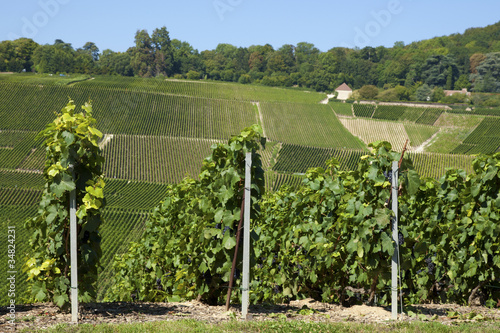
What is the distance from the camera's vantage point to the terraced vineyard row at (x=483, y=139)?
243 feet

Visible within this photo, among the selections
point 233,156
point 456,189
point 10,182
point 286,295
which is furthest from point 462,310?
point 10,182

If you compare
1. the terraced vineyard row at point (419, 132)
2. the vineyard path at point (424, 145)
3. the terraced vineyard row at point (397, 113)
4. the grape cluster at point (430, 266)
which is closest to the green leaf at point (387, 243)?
the grape cluster at point (430, 266)

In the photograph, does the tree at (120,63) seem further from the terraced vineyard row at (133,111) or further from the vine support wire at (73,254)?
the vine support wire at (73,254)

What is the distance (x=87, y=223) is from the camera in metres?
8.77

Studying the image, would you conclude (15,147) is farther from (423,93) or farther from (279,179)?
(423,93)

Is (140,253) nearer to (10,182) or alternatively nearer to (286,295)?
(286,295)

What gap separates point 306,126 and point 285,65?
109m

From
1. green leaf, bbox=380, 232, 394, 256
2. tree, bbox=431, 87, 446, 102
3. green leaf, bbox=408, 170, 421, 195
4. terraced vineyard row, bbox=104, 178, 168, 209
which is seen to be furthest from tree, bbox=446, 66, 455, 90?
green leaf, bbox=380, 232, 394, 256

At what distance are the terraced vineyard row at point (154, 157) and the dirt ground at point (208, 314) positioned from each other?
48896mm

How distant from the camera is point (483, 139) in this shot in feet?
258

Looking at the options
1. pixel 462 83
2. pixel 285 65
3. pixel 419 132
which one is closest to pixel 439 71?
pixel 462 83

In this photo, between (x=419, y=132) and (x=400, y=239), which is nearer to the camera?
(x=400, y=239)

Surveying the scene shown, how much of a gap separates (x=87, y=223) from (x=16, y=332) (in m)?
1.76

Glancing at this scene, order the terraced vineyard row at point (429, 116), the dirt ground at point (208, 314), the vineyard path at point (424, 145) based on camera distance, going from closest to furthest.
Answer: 1. the dirt ground at point (208, 314)
2. the vineyard path at point (424, 145)
3. the terraced vineyard row at point (429, 116)
